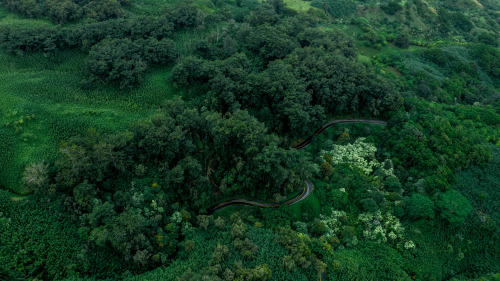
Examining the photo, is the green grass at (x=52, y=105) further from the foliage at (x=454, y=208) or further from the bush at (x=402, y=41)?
the bush at (x=402, y=41)

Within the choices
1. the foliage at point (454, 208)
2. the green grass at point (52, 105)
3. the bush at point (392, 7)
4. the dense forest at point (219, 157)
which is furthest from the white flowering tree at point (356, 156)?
the bush at point (392, 7)

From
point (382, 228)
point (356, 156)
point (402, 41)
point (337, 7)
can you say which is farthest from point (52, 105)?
point (337, 7)

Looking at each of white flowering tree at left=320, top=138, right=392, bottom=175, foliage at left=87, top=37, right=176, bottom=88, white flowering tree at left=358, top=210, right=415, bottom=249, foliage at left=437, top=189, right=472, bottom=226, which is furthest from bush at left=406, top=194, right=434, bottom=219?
foliage at left=87, top=37, right=176, bottom=88

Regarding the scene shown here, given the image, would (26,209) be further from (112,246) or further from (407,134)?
(407,134)

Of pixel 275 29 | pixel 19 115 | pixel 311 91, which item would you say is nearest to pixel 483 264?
pixel 311 91

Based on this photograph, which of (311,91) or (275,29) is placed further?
(275,29)
